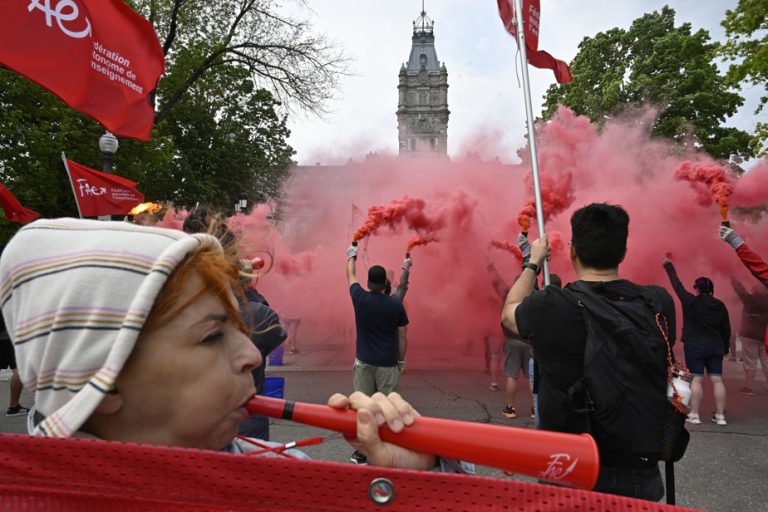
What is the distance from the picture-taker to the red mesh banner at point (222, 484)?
2.27ft

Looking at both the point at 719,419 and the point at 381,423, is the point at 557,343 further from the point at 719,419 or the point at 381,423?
the point at 719,419

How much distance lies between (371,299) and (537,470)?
424cm

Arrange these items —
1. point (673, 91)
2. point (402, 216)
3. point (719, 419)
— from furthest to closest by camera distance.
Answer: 1. point (673, 91)
2. point (402, 216)
3. point (719, 419)

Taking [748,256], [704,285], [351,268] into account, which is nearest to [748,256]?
[748,256]

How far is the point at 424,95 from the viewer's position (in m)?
89.5

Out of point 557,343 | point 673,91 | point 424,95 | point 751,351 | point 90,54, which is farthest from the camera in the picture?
point 424,95

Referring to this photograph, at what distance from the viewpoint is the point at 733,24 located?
12359 millimetres

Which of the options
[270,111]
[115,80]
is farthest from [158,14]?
[115,80]

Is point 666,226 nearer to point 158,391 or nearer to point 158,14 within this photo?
point 158,391

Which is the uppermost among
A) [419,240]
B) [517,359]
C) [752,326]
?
[419,240]

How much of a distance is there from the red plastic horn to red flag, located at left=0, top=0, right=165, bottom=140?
3.66 meters

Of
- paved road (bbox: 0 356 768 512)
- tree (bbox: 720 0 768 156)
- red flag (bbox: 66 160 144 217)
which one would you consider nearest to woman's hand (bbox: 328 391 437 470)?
paved road (bbox: 0 356 768 512)

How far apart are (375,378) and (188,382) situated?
4485 millimetres

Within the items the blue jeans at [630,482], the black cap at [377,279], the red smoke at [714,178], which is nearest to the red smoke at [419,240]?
the black cap at [377,279]
